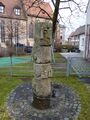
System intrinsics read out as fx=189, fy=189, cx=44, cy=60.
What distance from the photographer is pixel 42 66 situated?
6125 millimetres

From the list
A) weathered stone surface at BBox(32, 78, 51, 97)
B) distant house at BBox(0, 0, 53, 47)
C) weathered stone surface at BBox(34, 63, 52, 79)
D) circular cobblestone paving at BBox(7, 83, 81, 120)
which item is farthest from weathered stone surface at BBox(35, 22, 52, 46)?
distant house at BBox(0, 0, 53, 47)

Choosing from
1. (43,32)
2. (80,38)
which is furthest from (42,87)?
(80,38)

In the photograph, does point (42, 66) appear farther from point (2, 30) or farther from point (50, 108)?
point (2, 30)

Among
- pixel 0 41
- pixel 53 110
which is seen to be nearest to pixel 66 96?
pixel 53 110

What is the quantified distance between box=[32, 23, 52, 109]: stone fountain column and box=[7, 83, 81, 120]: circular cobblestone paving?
0.31m

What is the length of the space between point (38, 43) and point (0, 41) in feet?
107

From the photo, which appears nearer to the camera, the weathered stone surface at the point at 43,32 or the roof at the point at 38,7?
the weathered stone surface at the point at 43,32

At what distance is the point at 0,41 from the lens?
37.3m

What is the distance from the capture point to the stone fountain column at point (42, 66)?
601 cm

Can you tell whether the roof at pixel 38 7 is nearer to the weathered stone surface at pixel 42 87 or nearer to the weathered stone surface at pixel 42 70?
the weathered stone surface at pixel 42 70

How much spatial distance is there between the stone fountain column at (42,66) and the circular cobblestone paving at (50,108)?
311mm

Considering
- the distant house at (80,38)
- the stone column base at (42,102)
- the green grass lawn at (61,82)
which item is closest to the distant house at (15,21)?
the distant house at (80,38)

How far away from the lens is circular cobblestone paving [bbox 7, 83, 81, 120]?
18.8 ft

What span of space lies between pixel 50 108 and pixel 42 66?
4.60 ft
